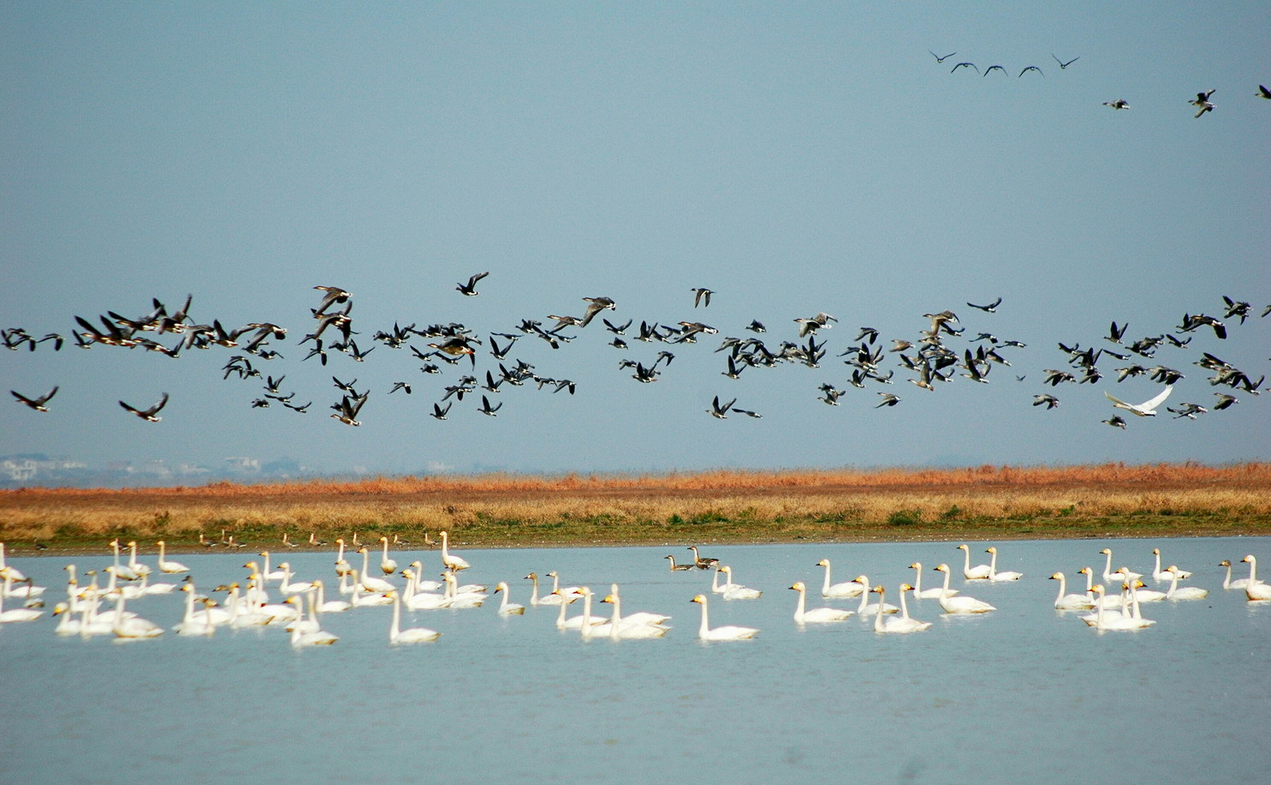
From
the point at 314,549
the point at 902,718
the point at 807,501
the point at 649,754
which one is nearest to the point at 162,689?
the point at 649,754

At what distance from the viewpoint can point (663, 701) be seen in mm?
15391

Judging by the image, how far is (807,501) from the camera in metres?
41.8

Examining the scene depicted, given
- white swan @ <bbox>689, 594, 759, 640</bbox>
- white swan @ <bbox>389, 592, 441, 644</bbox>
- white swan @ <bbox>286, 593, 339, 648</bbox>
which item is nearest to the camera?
white swan @ <bbox>689, 594, 759, 640</bbox>

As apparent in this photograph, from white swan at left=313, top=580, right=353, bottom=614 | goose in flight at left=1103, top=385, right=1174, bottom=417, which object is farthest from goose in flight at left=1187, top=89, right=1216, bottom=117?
white swan at left=313, top=580, right=353, bottom=614

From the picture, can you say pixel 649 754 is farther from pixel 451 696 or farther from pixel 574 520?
pixel 574 520

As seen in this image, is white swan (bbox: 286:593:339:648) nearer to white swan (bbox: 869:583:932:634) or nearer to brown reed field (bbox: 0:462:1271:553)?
white swan (bbox: 869:583:932:634)

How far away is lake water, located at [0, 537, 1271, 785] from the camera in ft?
41.0

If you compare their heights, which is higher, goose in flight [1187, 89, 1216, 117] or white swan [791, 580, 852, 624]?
goose in flight [1187, 89, 1216, 117]

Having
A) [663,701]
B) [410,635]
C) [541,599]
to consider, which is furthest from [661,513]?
[663,701]

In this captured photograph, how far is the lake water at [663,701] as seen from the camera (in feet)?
41.0

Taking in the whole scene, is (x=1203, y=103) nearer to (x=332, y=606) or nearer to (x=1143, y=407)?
(x=1143, y=407)

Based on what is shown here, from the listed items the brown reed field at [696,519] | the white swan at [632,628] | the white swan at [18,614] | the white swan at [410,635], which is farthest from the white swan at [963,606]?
the white swan at [18,614]

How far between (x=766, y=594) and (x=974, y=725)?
11.0 meters

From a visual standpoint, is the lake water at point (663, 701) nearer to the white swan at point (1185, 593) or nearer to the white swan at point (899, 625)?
the white swan at point (899, 625)
